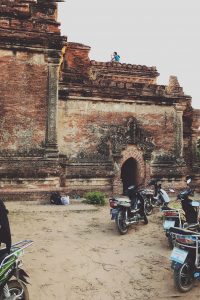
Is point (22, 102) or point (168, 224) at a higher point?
point (22, 102)

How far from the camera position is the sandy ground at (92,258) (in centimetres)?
543

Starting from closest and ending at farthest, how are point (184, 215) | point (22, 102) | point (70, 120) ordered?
point (184, 215), point (22, 102), point (70, 120)

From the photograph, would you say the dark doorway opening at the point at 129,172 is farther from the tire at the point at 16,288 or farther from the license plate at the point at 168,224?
the tire at the point at 16,288

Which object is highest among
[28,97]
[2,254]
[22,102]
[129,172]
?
[28,97]

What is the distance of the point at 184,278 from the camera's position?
5.52 meters

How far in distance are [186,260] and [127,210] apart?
131 inches

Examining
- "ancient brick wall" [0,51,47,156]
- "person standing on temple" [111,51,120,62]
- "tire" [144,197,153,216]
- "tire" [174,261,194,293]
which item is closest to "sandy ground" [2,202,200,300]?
"tire" [174,261,194,293]

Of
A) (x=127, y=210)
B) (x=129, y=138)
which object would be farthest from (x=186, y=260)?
(x=129, y=138)

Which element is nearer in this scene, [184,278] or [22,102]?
[184,278]

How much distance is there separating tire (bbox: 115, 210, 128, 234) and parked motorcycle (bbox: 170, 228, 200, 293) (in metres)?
2.86

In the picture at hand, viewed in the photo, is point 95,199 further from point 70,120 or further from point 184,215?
point 184,215

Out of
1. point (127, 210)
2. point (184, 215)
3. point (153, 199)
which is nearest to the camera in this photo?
point (184, 215)

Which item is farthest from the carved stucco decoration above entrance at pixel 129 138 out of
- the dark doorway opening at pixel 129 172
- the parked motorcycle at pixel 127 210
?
the parked motorcycle at pixel 127 210

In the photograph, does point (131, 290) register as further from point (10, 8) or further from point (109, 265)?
point (10, 8)
